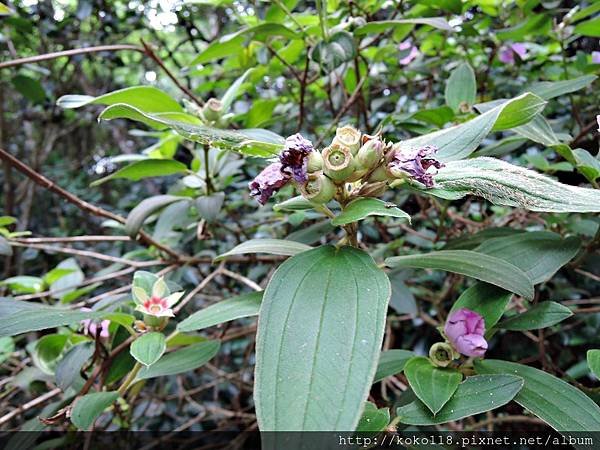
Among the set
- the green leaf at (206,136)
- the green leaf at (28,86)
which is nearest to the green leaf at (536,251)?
the green leaf at (206,136)

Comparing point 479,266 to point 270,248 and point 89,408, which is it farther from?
point 89,408

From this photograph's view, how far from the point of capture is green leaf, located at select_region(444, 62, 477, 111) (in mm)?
899

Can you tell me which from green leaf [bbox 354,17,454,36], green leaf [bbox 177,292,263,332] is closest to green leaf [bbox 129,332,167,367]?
green leaf [bbox 177,292,263,332]

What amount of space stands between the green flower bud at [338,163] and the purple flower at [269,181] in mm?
47

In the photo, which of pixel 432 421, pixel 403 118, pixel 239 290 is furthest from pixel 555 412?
pixel 239 290

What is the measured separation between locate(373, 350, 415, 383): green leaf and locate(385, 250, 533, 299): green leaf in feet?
0.48

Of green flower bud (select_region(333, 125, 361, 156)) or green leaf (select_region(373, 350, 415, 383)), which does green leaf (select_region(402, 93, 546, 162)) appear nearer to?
green flower bud (select_region(333, 125, 361, 156))

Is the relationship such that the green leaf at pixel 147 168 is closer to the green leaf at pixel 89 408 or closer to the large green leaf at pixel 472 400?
the green leaf at pixel 89 408

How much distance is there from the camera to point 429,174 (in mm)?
509

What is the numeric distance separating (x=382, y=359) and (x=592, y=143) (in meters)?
0.88

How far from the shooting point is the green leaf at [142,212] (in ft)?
2.97

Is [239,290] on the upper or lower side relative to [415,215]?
lower

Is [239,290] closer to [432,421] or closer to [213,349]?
[213,349]

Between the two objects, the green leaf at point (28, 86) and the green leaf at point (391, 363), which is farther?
the green leaf at point (28, 86)
